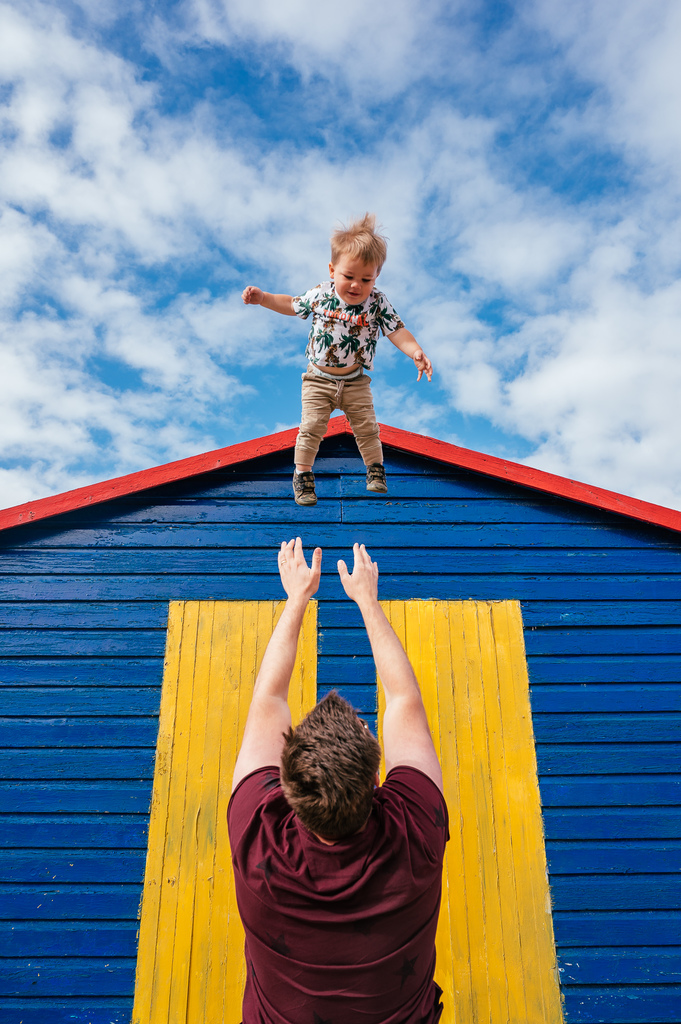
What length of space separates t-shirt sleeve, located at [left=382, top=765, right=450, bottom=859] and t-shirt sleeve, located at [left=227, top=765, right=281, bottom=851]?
0.31m

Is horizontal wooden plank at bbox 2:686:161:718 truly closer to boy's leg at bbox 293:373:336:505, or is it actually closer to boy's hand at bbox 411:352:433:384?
boy's leg at bbox 293:373:336:505

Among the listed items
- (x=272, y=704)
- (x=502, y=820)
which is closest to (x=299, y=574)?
(x=272, y=704)

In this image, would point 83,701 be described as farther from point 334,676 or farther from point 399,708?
point 399,708

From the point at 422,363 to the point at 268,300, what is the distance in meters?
0.89

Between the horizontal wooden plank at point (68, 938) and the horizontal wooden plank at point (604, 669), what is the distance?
3.03 m

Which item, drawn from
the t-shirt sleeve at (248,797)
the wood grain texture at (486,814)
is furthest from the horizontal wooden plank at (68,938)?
the t-shirt sleeve at (248,797)

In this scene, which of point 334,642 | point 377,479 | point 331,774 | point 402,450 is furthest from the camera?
point 402,450

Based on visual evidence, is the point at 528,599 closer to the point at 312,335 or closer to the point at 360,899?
the point at 312,335

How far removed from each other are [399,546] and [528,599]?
3.31 ft

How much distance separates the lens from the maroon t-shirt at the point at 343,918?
1425 millimetres

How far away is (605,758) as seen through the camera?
409cm

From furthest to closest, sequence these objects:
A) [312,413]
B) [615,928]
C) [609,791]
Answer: [609,791]
[615,928]
[312,413]

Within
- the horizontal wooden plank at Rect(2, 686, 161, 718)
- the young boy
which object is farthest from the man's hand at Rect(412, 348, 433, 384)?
the horizontal wooden plank at Rect(2, 686, 161, 718)

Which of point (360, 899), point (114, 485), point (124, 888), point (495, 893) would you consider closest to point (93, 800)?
point (124, 888)
